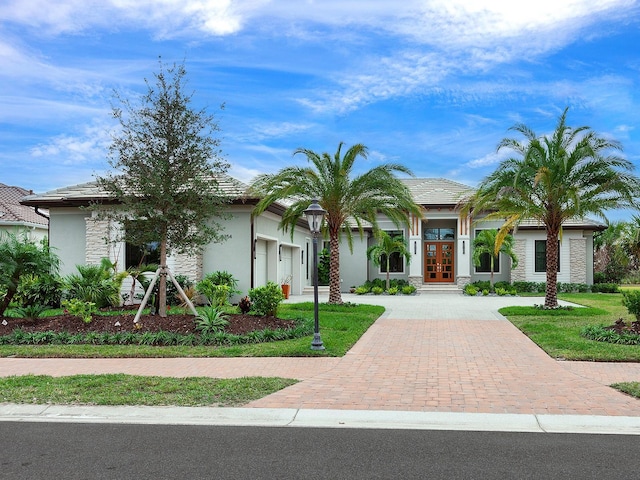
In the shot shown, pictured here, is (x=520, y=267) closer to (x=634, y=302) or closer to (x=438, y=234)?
(x=438, y=234)

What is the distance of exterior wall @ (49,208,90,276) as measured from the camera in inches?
882

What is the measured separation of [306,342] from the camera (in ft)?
40.5

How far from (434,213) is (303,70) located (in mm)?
19297

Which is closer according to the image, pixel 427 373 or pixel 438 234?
pixel 427 373

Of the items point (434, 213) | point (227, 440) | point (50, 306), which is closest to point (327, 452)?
point (227, 440)

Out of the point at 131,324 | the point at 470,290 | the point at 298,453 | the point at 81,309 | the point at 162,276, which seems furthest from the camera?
the point at 470,290

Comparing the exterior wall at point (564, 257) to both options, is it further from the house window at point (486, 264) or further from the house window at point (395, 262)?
the house window at point (395, 262)

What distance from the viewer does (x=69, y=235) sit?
73.7ft

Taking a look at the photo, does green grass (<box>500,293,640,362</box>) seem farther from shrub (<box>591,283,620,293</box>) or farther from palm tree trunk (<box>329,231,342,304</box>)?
shrub (<box>591,283,620,293</box>)

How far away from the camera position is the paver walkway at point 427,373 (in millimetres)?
7508

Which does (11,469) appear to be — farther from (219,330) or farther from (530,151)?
(530,151)

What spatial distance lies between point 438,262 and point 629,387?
88.2 feet

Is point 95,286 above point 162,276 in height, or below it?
below

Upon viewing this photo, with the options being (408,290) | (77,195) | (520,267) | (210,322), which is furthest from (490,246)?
(210,322)
